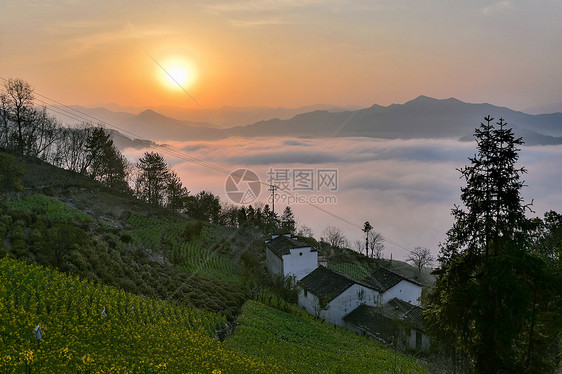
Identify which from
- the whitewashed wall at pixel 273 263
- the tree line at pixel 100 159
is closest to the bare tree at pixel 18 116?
the tree line at pixel 100 159

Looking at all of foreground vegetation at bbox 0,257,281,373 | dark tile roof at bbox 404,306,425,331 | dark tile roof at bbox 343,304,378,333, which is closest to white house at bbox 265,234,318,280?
dark tile roof at bbox 343,304,378,333

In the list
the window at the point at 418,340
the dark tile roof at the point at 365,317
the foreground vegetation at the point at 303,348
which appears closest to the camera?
the foreground vegetation at the point at 303,348

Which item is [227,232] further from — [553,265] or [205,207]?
[553,265]

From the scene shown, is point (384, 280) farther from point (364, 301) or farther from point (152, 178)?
point (152, 178)

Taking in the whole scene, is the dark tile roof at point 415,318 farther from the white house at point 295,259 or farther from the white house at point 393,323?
the white house at point 295,259

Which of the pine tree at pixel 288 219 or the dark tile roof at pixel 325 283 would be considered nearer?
the dark tile roof at pixel 325 283

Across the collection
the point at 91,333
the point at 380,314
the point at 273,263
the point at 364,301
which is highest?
the point at 91,333

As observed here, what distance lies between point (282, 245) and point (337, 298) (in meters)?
15.6

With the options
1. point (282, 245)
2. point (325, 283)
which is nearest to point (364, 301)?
point (325, 283)

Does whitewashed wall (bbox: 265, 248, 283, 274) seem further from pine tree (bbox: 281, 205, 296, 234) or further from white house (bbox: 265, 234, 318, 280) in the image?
pine tree (bbox: 281, 205, 296, 234)

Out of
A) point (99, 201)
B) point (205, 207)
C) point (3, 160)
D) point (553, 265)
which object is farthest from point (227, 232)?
point (553, 265)

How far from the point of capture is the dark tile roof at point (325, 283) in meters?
43.5

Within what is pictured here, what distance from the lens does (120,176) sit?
78.1 metres

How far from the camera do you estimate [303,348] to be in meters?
25.2
